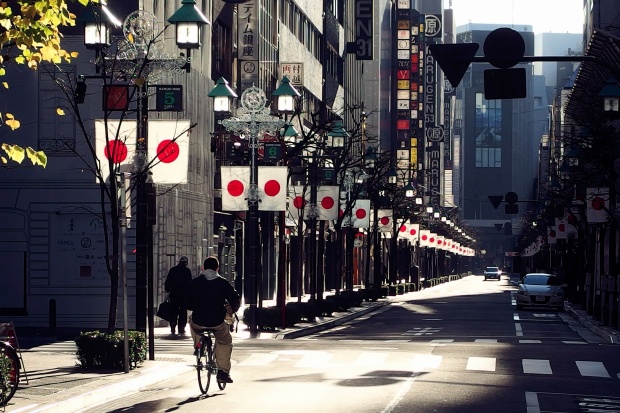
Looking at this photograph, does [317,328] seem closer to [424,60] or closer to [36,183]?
[36,183]

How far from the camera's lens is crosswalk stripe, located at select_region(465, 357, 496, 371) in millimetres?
25086

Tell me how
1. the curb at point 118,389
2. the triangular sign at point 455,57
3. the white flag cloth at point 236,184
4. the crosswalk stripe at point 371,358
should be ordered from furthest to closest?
the white flag cloth at point 236,184 < the crosswalk stripe at point 371,358 < the triangular sign at point 455,57 < the curb at point 118,389

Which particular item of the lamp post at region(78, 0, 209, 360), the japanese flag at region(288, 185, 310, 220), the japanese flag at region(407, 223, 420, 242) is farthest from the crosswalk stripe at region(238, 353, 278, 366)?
the japanese flag at region(407, 223, 420, 242)

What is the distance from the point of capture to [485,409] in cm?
1788

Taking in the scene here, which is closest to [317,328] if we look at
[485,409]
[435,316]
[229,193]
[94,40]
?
[229,193]

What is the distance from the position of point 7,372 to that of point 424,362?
11.8m

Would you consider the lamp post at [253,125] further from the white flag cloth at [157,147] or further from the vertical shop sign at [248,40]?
the vertical shop sign at [248,40]

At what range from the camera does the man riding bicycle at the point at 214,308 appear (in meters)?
19.9

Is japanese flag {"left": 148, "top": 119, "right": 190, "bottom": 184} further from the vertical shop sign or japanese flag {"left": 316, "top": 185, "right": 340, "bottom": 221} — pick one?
the vertical shop sign

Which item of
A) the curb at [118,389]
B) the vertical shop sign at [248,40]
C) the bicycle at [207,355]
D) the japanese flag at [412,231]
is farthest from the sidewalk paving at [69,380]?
the japanese flag at [412,231]

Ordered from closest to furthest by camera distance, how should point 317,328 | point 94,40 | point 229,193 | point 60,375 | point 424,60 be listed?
point 60,375, point 94,40, point 229,193, point 317,328, point 424,60

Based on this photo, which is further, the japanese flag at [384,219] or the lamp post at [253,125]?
the japanese flag at [384,219]

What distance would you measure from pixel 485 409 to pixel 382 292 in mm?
60001

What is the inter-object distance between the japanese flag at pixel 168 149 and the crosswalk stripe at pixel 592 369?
26.0 ft
